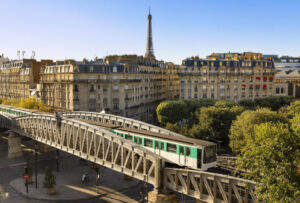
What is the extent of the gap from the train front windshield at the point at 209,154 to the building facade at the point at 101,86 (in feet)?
138

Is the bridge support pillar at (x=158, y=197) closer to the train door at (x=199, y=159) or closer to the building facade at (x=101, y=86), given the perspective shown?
the train door at (x=199, y=159)

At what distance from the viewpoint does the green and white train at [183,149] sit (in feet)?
85.1

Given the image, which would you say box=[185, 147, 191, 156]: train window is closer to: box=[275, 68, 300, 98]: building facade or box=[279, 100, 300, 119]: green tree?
box=[279, 100, 300, 119]: green tree

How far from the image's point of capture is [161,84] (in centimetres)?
9181

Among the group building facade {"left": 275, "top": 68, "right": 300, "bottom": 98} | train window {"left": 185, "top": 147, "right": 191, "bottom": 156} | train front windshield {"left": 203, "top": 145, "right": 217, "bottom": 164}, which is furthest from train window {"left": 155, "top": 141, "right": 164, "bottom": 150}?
building facade {"left": 275, "top": 68, "right": 300, "bottom": 98}

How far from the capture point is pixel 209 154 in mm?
26297

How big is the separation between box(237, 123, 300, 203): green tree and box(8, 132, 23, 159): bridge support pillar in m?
41.8

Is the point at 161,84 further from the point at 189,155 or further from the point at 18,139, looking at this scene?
the point at 189,155

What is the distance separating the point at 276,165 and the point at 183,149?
908 centimetres

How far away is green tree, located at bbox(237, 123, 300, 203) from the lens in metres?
18.7

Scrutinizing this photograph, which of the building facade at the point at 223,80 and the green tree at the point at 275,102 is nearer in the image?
the green tree at the point at 275,102

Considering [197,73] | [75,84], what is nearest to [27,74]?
[75,84]

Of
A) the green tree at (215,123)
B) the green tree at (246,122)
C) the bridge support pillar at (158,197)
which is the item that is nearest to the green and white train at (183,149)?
the bridge support pillar at (158,197)

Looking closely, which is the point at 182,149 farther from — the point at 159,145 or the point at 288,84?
the point at 288,84
